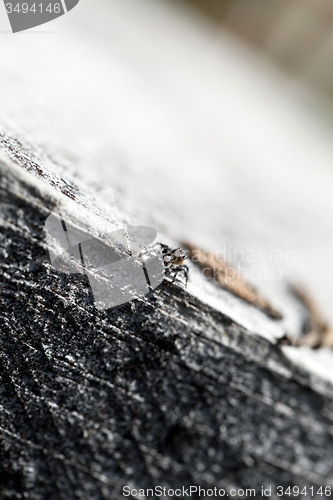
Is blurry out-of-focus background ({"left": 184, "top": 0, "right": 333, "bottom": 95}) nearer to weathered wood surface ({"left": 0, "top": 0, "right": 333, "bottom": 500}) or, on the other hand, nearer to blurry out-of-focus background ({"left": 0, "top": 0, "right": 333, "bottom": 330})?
blurry out-of-focus background ({"left": 0, "top": 0, "right": 333, "bottom": 330})

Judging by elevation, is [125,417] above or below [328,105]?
below

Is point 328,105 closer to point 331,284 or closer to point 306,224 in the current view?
point 306,224

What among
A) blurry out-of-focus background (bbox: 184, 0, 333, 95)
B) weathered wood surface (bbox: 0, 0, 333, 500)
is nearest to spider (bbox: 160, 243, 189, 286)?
weathered wood surface (bbox: 0, 0, 333, 500)

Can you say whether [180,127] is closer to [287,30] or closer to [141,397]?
[141,397]

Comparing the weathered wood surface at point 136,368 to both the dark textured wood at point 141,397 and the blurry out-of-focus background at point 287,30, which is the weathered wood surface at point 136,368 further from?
the blurry out-of-focus background at point 287,30

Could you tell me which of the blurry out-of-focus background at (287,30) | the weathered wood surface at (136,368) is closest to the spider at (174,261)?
the weathered wood surface at (136,368)

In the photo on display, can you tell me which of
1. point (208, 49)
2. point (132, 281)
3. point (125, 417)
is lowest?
point (125, 417)

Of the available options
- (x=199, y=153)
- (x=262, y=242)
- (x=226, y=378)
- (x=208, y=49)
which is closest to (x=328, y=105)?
(x=208, y=49)

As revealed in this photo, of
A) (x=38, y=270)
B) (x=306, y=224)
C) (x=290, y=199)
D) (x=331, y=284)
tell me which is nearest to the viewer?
(x=38, y=270)
